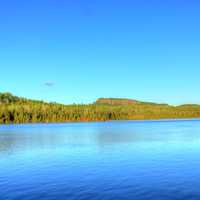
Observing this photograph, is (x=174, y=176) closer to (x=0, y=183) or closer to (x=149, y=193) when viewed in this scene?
(x=149, y=193)

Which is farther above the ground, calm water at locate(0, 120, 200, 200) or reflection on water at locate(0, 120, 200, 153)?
reflection on water at locate(0, 120, 200, 153)

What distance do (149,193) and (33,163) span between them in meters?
24.7

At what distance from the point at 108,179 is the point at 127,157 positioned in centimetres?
1865

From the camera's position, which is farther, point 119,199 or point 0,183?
point 0,183

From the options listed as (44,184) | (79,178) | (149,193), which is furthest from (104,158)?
(149,193)

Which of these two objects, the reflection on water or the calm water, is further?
the reflection on water

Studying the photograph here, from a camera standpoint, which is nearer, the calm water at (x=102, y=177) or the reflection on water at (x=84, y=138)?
the calm water at (x=102, y=177)

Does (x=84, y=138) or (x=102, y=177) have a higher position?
(x=84, y=138)

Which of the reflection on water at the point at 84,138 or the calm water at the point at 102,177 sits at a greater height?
the reflection on water at the point at 84,138

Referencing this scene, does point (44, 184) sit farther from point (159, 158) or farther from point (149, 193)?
point (159, 158)

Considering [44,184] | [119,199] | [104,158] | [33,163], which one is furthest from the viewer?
[104,158]

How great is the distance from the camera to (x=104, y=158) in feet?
179

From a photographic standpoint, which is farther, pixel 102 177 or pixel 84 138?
pixel 84 138

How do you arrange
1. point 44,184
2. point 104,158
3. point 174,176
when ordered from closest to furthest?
point 44,184
point 174,176
point 104,158
